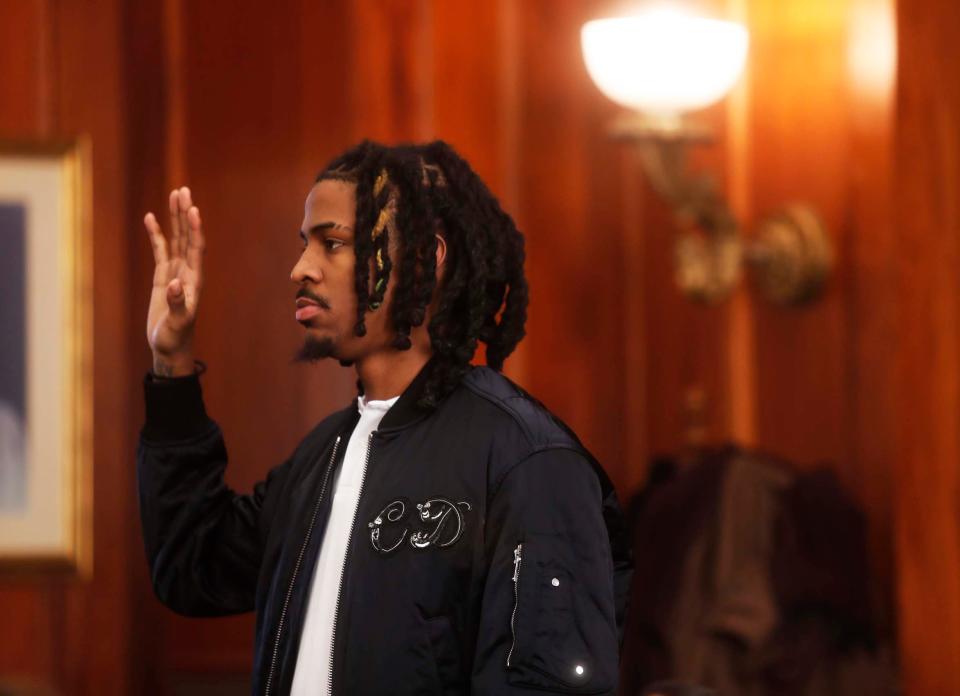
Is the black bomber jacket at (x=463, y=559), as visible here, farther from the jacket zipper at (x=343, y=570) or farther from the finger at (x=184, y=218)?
the finger at (x=184, y=218)

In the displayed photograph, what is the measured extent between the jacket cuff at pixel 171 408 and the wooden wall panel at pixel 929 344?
107cm

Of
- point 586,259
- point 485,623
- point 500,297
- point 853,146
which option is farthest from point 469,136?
point 485,623

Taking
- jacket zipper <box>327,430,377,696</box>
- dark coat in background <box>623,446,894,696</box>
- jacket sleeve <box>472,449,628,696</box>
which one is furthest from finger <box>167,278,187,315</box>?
dark coat in background <box>623,446,894,696</box>

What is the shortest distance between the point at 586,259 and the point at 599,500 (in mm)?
2185

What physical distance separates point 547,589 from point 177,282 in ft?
1.66

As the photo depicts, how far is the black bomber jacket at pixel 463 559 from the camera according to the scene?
4.32ft

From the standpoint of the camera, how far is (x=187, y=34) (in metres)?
3.39

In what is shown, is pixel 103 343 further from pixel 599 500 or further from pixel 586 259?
pixel 599 500

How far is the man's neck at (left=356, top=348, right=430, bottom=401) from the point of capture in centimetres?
151

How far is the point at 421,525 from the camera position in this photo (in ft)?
4.51

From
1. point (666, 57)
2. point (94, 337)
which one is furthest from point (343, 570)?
point (666, 57)

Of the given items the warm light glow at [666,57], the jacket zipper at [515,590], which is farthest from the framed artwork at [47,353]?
the jacket zipper at [515,590]

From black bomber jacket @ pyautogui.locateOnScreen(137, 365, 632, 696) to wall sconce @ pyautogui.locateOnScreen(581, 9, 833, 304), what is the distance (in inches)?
62.5

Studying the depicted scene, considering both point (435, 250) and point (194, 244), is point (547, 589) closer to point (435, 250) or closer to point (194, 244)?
point (435, 250)
